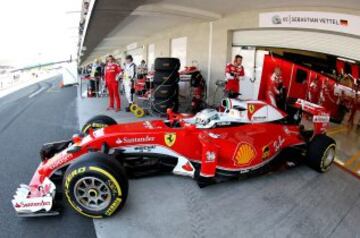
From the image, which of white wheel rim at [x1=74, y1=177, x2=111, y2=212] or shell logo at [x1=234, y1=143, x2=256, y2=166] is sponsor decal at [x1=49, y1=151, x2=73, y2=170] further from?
shell logo at [x1=234, y1=143, x2=256, y2=166]

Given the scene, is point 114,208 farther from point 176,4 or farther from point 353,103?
point 353,103

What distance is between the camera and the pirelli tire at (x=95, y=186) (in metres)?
2.57

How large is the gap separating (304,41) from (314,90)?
1.41m

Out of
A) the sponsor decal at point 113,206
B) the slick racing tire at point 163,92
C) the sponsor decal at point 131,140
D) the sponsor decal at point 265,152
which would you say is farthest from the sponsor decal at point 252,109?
the slick racing tire at point 163,92

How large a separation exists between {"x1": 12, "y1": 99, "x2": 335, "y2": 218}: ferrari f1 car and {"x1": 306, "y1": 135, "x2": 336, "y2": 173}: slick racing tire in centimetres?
1

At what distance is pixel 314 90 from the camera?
725 cm

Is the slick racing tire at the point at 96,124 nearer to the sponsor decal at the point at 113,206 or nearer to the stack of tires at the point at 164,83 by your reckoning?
the sponsor decal at the point at 113,206

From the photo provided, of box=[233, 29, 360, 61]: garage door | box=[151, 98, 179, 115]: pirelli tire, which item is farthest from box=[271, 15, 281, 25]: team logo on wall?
box=[151, 98, 179, 115]: pirelli tire

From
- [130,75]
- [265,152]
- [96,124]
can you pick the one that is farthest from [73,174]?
[130,75]

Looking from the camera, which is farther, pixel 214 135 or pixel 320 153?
pixel 320 153

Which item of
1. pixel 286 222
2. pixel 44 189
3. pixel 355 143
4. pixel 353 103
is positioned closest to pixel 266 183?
pixel 286 222

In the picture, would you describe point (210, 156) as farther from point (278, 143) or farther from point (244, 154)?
point (278, 143)

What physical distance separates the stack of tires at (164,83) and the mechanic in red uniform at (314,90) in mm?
3331

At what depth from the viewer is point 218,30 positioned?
891cm
